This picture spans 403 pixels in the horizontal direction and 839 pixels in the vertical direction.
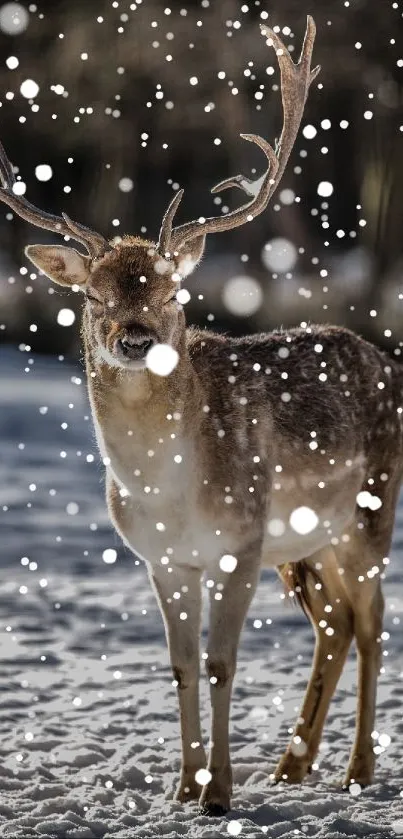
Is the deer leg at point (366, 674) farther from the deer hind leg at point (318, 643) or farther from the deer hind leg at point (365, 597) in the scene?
the deer hind leg at point (318, 643)

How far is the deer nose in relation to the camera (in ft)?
15.4

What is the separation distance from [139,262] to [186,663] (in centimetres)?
→ 148

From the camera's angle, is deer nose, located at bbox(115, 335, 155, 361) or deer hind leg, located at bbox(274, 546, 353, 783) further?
deer hind leg, located at bbox(274, 546, 353, 783)

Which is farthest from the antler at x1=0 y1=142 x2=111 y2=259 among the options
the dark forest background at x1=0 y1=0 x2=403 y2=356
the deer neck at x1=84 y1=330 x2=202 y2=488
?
the dark forest background at x1=0 y1=0 x2=403 y2=356

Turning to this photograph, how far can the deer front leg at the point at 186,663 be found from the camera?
5305 millimetres

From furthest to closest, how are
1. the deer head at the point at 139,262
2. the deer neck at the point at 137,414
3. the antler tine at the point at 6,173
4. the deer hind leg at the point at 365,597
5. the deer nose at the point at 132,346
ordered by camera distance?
1. the deer hind leg at the point at 365,597
2. the antler tine at the point at 6,173
3. the deer neck at the point at 137,414
4. the deer head at the point at 139,262
5. the deer nose at the point at 132,346

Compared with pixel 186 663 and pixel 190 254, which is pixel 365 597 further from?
pixel 190 254

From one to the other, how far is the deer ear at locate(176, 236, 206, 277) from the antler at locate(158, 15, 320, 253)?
0.04 metres

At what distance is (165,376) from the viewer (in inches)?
198

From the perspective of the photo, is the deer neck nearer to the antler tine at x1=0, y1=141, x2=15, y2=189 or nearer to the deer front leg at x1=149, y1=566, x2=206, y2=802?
the deer front leg at x1=149, y1=566, x2=206, y2=802

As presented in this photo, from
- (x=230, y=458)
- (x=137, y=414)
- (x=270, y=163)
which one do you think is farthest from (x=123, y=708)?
(x=270, y=163)

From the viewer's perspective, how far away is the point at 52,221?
5227 millimetres

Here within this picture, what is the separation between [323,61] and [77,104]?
4.36m

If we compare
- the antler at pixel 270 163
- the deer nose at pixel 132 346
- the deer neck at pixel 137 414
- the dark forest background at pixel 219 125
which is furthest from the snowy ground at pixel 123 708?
the dark forest background at pixel 219 125
